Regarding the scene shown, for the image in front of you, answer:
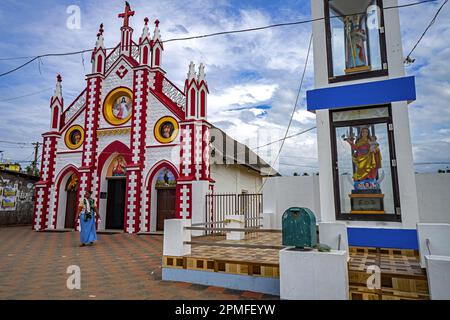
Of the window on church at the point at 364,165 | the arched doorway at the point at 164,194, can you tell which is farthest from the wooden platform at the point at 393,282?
the arched doorway at the point at 164,194

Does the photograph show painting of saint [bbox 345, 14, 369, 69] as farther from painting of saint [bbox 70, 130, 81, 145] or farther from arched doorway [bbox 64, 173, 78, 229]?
arched doorway [bbox 64, 173, 78, 229]

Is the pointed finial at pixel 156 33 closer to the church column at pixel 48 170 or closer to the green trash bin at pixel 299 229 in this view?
the church column at pixel 48 170

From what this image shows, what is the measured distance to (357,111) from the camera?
6.09 m

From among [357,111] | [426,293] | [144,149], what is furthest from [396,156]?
[144,149]

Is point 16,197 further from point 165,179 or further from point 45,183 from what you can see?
point 165,179

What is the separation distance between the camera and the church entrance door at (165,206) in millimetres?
14595

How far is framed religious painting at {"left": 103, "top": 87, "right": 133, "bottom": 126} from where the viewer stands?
52.2 ft

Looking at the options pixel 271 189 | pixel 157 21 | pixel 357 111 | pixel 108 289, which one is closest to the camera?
pixel 108 289

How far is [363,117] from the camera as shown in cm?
602

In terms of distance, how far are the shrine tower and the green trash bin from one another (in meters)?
2.32

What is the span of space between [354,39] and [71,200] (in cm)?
1600

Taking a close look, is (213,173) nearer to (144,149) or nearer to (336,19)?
(144,149)

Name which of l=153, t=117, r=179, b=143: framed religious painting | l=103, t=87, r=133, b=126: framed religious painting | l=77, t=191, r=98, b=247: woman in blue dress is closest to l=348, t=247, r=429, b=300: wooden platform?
l=77, t=191, r=98, b=247: woman in blue dress
